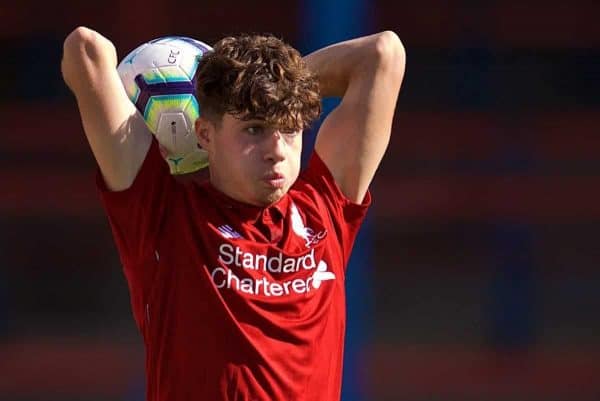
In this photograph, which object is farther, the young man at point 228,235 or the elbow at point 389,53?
the elbow at point 389,53

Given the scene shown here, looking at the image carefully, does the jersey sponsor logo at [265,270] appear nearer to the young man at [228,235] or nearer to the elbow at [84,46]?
the young man at [228,235]

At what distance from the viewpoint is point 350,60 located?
220 cm

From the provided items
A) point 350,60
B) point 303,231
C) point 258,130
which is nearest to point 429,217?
point 350,60

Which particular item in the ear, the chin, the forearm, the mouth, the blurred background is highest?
the forearm

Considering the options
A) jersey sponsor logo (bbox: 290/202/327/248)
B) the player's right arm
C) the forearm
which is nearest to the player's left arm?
the forearm

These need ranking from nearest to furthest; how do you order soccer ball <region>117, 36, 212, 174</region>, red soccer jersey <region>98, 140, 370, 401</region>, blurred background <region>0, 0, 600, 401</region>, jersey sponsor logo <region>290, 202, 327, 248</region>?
red soccer jersey <region>98, 140, 370, 401</region> → jersey sponsor logo <region>290, 202, 327, 248</region> → soccer ball <region>117, 36, 212, 174</region> → blurred background <region>0, 0, 600, 401</region>

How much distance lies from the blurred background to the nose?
7.19 ft

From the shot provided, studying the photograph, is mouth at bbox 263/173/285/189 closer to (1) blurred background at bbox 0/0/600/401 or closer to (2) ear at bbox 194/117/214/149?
(2) ear at bbox 194/117/214/149

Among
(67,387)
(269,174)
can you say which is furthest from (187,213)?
(67,387)

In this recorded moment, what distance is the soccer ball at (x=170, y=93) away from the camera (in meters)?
2.13

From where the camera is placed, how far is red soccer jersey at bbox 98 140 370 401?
6.24 ft

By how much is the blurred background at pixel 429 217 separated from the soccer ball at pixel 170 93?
1.86 m

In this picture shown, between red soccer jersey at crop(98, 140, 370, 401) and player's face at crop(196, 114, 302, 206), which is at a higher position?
player's face at crop(196, 114, 302, 206)

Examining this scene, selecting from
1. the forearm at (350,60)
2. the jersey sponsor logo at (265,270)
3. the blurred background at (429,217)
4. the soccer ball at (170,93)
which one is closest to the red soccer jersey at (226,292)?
the jersey sponsor logo at (265,270)
